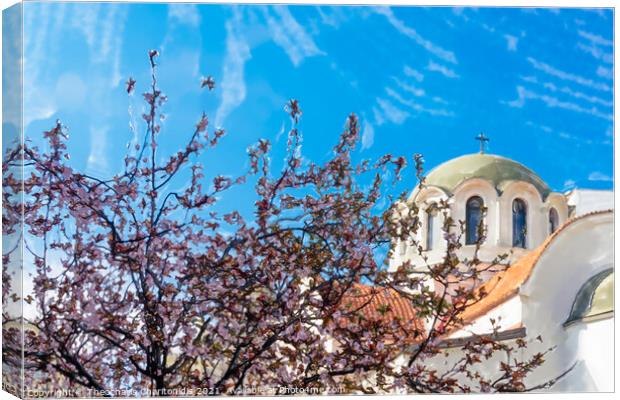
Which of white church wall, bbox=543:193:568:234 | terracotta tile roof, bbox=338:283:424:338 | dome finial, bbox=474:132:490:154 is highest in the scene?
dome finial, bbox=474:132:490:154

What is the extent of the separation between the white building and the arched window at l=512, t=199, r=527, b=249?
0.09ft

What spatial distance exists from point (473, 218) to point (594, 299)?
1588 mm

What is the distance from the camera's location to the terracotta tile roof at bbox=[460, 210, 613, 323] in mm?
12703

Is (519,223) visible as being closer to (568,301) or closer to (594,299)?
(568,301)

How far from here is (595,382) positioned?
1302 cm

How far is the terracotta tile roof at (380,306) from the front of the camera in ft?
38.8

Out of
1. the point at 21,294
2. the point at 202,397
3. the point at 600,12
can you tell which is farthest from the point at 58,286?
the point at 600,12

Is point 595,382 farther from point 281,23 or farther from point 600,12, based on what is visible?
point 281,23

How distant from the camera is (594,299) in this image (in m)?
13.3

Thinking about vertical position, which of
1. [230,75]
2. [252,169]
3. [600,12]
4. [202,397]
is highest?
[600,12]

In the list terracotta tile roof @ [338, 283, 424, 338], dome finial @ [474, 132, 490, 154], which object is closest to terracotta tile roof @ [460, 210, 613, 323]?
terracotta tile roof @ [338, 283, 424, 338]

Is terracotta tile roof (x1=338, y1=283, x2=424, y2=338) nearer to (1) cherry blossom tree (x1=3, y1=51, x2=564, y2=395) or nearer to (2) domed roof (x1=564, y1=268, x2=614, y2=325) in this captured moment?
(1) cherry blossom tree (x1=3, y1=51, x2=564, y2=395)

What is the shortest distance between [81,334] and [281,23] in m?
3.81

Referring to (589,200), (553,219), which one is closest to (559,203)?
(553,219)
